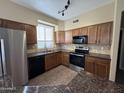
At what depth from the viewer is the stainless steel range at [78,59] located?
3.50 meters

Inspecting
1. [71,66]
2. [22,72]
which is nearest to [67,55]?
[71,66]

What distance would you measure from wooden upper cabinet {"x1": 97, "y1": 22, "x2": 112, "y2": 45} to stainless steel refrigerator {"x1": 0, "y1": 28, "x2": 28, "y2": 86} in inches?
112

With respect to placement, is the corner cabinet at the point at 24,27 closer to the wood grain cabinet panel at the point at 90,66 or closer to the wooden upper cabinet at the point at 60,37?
the wooden upper cabinet at the point at 60,37

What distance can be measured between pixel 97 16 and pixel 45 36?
3.00m

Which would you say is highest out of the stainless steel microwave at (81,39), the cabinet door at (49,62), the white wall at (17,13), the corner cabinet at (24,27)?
the white wall at (17,13)

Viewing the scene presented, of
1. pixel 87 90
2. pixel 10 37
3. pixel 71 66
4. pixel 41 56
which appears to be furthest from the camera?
pixel 71 66

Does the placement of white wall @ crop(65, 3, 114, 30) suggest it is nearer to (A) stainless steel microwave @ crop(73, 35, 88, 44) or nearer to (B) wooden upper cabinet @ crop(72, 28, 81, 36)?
(B) wooden upper cabinet @ crop(72, 28, 81, 36)

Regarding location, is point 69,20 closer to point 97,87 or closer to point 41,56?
point 41,56

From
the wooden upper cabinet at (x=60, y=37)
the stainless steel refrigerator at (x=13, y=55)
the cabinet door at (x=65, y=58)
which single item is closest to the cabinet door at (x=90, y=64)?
the cabinet door at (x=65, y=58)

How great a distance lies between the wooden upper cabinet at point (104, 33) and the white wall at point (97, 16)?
0.73ft

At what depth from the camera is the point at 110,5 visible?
2.81m

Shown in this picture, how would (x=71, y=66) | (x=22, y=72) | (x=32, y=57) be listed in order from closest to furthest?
1. (x=22, y=72)
2. (x=32, y=57)
3. (x=71, y=66)

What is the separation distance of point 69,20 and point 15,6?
2.87 m

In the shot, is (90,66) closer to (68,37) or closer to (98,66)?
(98,66)
